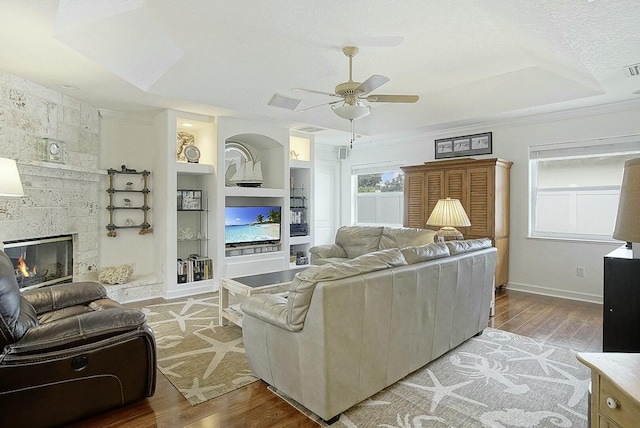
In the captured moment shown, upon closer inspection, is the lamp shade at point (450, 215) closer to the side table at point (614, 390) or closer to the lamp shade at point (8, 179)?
the side table at point (614, 390)

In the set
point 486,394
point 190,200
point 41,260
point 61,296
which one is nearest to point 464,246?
point 486,394

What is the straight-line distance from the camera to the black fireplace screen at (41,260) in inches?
148

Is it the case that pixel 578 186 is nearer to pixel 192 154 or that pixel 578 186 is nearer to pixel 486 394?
pixel 486 394

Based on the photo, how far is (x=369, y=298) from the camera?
2.11 metres

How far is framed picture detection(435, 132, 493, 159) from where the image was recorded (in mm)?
5648

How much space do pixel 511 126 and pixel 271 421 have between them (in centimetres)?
527

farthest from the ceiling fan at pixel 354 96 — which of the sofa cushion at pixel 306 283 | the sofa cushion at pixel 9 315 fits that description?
the sofa cushion at pixel 9 315

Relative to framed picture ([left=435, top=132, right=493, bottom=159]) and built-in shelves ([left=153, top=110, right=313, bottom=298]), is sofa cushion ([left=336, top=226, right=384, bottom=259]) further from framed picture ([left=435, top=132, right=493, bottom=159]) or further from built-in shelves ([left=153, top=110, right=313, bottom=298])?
framed picture ([left=435, top=132, right=493, bottom=159])

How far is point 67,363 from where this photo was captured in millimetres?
1961

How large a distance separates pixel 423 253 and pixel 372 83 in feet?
4.97

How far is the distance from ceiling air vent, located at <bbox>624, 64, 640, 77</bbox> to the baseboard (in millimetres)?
2806

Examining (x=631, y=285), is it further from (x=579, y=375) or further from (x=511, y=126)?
(x=511, y=126)

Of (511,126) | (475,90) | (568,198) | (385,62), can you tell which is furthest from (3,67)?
(568,198)

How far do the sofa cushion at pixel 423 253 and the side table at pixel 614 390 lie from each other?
129 centimetres
